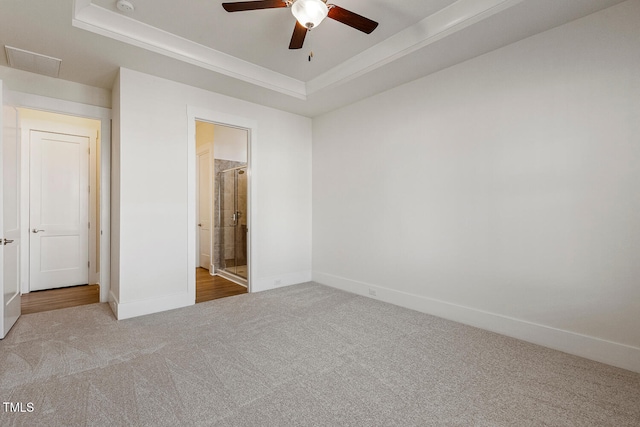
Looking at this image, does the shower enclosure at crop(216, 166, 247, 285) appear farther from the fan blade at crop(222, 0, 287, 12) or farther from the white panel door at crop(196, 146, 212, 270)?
the fan blade at crop(222, 0, 287, 12)

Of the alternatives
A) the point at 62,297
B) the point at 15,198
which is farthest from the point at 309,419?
the point at 62,297

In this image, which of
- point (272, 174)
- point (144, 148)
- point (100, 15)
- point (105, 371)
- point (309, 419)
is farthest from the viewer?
point (272, 174)

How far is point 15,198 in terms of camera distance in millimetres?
3068

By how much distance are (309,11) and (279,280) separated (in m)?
3.50

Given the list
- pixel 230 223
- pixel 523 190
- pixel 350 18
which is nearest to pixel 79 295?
pixel 230 223

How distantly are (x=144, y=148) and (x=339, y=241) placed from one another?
2789mm

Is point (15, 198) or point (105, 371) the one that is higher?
point (15, 198)

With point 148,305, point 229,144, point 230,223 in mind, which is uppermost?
point 229,144

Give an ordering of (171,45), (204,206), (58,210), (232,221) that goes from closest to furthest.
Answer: (171,45)
(58,210)
(232,221)
(204,206)

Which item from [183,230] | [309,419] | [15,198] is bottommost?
[309,419]

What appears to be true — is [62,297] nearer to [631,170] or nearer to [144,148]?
[144,148]

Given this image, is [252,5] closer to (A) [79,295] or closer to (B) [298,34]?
(B) [298,34]

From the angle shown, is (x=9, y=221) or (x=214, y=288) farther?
(x=214, y=288)

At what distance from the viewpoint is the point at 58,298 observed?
3961mm
